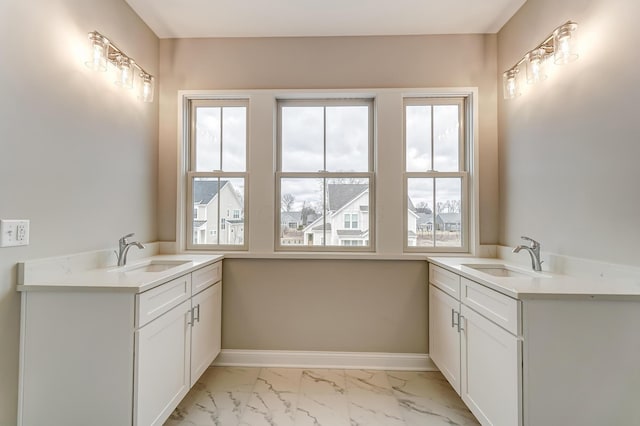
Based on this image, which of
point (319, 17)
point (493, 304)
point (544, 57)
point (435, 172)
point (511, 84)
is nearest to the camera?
point (493, 304)

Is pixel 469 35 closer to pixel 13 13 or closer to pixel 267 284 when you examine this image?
pixel 267 284

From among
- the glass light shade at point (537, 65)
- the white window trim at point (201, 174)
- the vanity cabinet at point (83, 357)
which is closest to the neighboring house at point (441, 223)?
the glass light shade at point (537, 65)

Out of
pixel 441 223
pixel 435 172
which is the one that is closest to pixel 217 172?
pixel 435 172

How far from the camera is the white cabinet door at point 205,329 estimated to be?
2.05m

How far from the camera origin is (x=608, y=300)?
132 cm

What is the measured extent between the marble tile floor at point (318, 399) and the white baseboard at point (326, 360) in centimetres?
5

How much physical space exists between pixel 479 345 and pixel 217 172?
228cm

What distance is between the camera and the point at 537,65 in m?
2.00

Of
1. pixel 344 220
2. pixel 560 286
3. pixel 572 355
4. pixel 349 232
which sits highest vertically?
pixel 344 220

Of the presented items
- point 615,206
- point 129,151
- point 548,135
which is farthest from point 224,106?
Result: point 615,206

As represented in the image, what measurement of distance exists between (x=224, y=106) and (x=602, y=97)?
256 cm

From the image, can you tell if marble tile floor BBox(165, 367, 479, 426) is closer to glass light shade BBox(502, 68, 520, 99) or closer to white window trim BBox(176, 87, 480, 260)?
white window trim BBox(176, 87, 480, 260)

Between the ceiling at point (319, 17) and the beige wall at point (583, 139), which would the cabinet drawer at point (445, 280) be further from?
the ceiling at point (319, 17)

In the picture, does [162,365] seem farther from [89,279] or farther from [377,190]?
[377,190]
